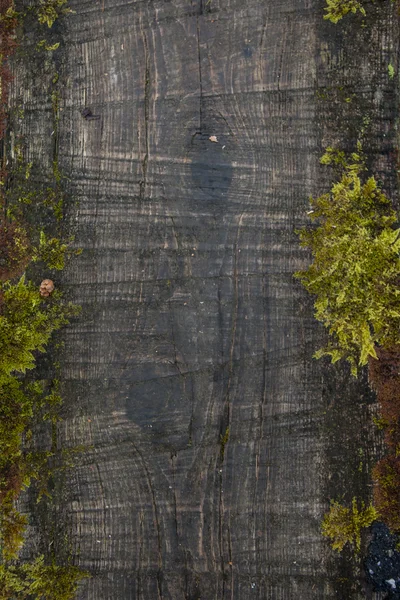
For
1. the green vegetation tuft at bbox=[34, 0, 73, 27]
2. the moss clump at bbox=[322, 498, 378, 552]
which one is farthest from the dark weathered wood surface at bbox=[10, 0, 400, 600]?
the green vegetation tuft at bbox=[34, 0, 73, 27]

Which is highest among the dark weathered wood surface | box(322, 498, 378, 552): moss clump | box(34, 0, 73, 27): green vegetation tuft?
box(34, 0, 73, 27): green vegetation tuft

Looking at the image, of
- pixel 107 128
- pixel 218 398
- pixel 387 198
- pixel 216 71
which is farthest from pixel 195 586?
pixel 216 71

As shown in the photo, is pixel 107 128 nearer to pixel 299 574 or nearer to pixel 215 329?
pixel 215 329

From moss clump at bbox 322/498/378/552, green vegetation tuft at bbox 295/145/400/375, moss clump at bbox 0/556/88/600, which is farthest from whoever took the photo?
moss clump at bbox 0/556/88/600

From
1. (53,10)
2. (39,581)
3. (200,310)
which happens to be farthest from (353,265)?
(39,581)

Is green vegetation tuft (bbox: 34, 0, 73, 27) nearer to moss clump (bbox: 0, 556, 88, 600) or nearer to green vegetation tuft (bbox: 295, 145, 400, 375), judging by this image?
green vegetation tuft (bbox: 295, 145, 400, 375)
